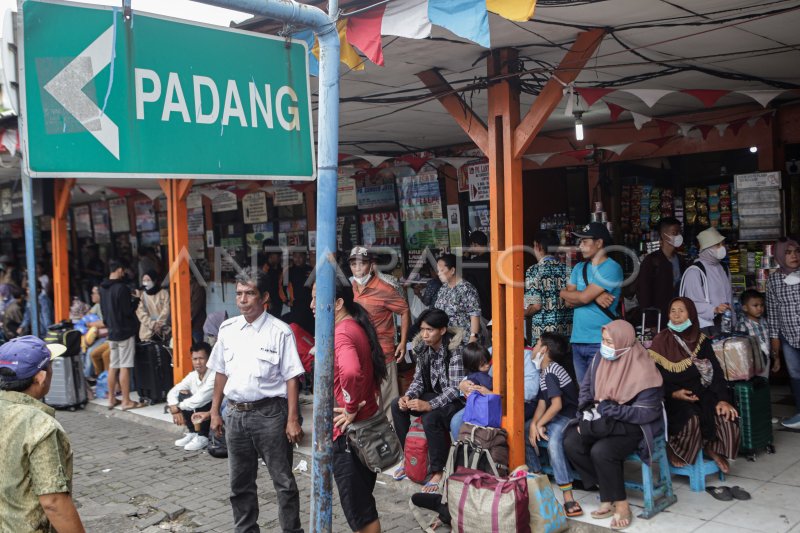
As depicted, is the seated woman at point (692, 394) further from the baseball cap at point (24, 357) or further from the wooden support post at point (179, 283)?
the wooden support post at point (179, 283)

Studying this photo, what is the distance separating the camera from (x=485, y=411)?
5.10 meters

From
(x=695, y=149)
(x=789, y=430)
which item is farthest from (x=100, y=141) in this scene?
(x=695, y=149)

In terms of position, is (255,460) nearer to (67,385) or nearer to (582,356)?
(582,356)

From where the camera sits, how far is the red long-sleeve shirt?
396cm

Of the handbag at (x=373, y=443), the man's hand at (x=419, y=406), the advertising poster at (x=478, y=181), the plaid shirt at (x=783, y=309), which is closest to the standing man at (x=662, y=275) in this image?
the plaid shirt at (x=783, y=309)

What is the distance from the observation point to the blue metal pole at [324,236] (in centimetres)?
291

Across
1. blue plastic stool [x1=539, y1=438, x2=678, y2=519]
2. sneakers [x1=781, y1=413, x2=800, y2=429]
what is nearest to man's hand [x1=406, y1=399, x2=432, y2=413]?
blue plastic stool [x1=539, y1=438, x2=678, y2=519]

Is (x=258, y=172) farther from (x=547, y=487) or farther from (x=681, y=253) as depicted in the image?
(x=681, y=253)

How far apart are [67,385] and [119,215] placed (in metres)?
8.68

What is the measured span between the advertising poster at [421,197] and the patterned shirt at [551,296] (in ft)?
16.2

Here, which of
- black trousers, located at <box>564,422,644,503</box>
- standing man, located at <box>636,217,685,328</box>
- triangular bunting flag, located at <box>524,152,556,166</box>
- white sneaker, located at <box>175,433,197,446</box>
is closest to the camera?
black trousers, located at <box>564,422,644,503</box>

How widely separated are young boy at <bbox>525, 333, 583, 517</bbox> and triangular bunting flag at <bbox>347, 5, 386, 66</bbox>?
2559mm

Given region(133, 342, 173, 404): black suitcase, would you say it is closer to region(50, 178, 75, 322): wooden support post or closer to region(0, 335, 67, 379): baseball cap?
region(50, 178, 75, 322): wooden support post

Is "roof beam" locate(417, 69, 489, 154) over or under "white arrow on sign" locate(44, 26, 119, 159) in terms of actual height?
over
